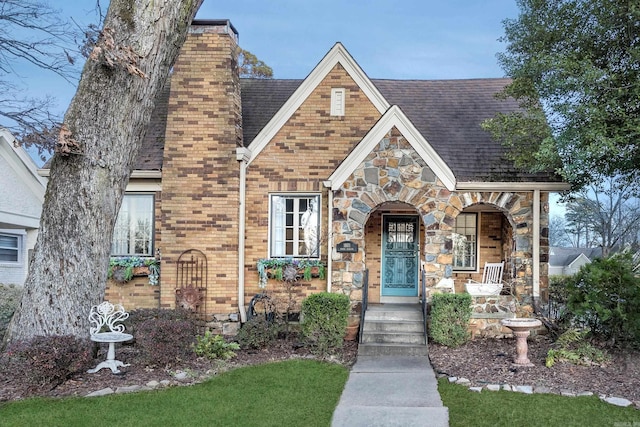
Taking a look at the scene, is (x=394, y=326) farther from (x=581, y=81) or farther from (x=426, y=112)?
(x=426, y=112)

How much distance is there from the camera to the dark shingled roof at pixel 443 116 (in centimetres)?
1216

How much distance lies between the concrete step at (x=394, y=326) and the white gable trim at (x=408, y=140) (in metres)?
2.77

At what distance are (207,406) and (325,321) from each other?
3.62 m

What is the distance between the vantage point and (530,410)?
22.4 ft

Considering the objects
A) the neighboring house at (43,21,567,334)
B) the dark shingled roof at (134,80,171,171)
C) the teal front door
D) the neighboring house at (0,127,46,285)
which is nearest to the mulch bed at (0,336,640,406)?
the neighboring house at (43,21,567,334)

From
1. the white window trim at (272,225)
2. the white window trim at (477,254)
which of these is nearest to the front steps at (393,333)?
the white window trim at (272,225)

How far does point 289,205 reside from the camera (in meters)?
12.5

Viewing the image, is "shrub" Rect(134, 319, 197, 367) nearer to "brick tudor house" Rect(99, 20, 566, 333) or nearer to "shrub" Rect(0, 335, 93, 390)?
"shrub" Rect(0, 335, 93, 390)

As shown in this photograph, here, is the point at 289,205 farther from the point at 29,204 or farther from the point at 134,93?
the point at 29,204

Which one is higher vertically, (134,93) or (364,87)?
(364,87)

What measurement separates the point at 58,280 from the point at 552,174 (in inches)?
372

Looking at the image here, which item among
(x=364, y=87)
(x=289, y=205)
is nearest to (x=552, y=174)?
(x=364, y=87)

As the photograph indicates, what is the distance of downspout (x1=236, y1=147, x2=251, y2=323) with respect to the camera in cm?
1191

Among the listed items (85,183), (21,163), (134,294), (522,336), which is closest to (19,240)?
(21,163)
